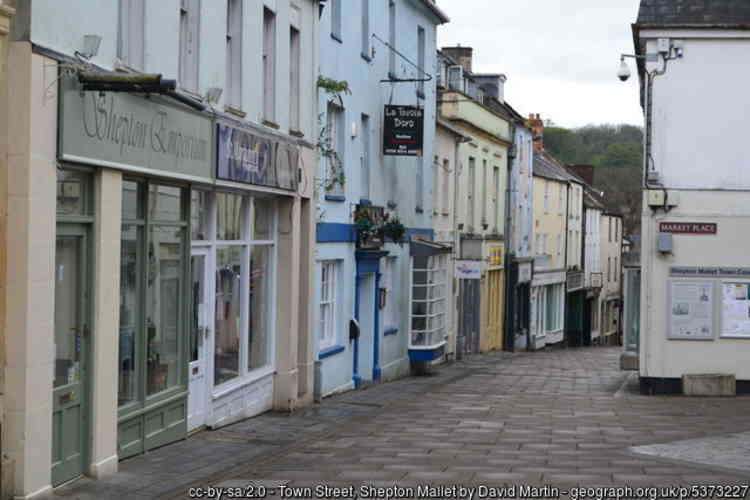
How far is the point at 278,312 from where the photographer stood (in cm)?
1836

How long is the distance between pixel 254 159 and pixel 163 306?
315 cm

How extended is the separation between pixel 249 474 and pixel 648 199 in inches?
434

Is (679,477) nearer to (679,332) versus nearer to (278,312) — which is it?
(278,312)

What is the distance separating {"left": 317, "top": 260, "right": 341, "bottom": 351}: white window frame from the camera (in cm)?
2105

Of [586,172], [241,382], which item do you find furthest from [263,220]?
[586,172]

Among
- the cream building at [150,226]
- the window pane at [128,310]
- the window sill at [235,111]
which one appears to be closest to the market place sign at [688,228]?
the cream building at [150,226]

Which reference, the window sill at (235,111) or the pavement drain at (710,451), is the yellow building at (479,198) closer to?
the window sill at (235,111)

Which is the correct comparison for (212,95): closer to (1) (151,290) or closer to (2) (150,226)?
(2) (150,226)

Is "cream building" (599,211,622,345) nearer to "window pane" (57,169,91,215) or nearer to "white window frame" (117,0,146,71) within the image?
"white window frame" (117,0,146,71)

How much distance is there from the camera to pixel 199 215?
1491 cm

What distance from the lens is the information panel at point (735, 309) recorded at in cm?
2109

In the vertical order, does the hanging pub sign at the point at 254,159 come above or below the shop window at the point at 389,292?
above

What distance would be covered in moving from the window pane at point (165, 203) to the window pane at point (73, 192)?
5.66 ft

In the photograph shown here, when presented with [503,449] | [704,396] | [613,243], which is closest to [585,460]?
[503,449]
